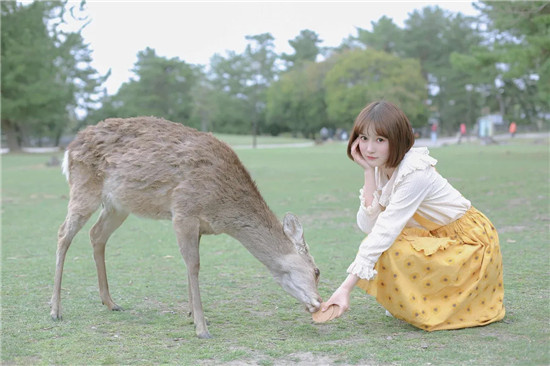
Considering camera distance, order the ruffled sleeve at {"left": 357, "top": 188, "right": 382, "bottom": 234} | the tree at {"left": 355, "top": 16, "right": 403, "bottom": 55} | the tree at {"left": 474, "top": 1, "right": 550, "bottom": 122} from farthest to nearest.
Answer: the tree at {"left": 355, "top": 16, "right": 403, "bottom": 55}
the tree at {"left": 474, "top": 1, "right": 550, "bottom": 122}
the ruffled sleeve at {"left": 357, "top": 188, "right": 382, "bottom": 234}

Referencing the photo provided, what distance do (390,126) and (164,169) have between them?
1659 millimetres

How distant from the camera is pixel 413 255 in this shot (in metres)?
3.71

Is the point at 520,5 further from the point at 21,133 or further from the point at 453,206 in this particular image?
the point at 21,133

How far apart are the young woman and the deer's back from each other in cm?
96

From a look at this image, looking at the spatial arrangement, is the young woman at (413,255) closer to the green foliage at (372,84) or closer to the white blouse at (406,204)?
the white blouse at (406,204)

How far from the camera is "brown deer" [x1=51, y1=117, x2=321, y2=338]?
4086 millimetres

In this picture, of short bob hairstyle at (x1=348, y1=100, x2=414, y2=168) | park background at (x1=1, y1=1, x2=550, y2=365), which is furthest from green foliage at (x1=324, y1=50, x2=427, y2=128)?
short bob hairstyle at (x1=348, y1=100, x2=414, y2=168)

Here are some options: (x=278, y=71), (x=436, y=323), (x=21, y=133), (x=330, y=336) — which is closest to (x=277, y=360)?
(x=330, y=336)

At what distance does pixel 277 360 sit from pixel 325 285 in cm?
192

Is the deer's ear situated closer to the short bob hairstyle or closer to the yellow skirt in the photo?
the yellow skirt

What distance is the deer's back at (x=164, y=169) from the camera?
4.14 meters

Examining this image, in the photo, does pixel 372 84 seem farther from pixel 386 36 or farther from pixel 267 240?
pixel 267 240

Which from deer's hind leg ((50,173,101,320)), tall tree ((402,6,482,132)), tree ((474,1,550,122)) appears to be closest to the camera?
deer's hind leg ((50,173,101,320))

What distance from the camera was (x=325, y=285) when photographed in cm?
517
